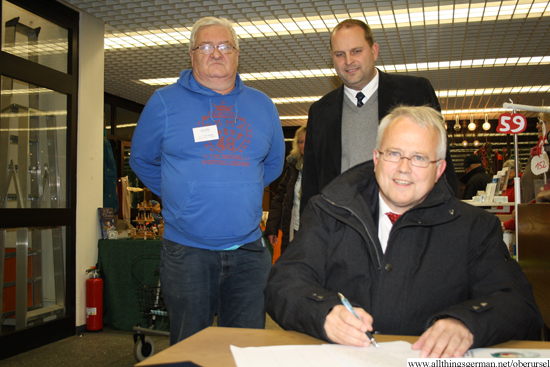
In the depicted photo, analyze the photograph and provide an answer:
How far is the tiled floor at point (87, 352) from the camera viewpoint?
3611mm

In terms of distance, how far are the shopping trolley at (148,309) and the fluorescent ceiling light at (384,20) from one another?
2743 millimetres

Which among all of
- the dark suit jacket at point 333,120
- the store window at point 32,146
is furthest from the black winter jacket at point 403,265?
the store window at point 32,146

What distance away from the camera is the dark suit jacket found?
2.10 metres

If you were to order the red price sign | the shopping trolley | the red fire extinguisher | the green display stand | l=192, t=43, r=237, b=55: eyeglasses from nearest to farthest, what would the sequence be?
l=192, t=43, r=237, b=55: eyeglasses
the red price sign
the shopping trolley
the green display stand
the red fire extinguisher

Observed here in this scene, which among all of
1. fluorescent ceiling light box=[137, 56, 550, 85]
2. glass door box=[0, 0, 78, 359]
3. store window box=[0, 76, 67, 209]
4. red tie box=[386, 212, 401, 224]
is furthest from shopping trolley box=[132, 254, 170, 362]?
fluorescent ceiling light box=[137, 56, 550, 85]

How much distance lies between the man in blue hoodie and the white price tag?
205cm

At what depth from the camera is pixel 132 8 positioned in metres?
4.74

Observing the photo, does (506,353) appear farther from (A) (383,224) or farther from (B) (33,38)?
(B) (33,38)

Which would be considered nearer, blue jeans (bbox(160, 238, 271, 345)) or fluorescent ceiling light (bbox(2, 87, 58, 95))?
blue jeans (bbox(160, 238, 271, 345))

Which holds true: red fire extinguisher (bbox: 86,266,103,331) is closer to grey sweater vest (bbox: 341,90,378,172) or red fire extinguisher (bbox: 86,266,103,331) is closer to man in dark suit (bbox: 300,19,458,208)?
man in dark suit (bbox: 300,19,458,208)

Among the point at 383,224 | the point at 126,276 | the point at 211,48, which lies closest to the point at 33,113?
the point at 126,276

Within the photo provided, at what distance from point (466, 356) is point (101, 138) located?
4708 millimetres

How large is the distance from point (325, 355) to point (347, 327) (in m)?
0.10


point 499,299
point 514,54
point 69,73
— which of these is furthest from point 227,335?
point 514,54
